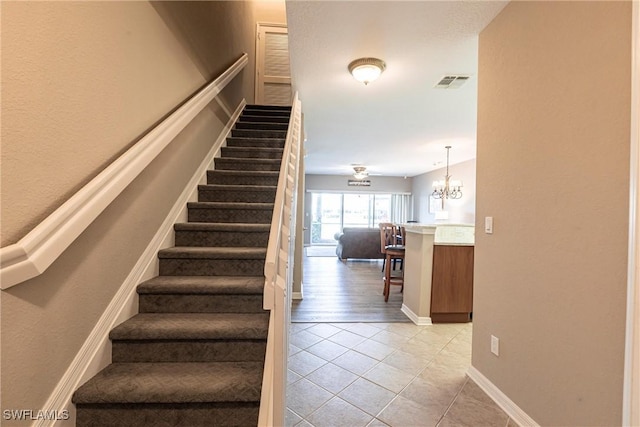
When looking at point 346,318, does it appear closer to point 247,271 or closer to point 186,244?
point 247,271

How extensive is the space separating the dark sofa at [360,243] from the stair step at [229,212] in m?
4.84

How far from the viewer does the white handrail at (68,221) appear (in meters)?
0.92

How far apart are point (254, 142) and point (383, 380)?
2845mm

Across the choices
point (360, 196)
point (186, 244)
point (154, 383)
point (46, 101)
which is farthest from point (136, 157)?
point (360, 196)

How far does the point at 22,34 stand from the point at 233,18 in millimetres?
3334

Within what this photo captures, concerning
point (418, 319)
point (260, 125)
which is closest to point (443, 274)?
point (418, 319)

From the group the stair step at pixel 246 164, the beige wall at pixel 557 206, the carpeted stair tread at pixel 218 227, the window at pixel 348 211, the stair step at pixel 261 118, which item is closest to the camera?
the beige wall at pixel 557 206

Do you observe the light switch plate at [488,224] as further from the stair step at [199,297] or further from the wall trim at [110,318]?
the wall trim at [110,318]

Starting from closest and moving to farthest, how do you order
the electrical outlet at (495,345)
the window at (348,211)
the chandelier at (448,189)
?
the electrical outlet at (495,345) → the chandelier at (448,189) → the window at (348,211)

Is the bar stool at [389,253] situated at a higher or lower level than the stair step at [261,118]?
lower

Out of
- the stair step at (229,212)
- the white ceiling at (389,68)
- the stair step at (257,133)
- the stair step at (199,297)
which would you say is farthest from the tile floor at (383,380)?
the white ceiling at (389,68)

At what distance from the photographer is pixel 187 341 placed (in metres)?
1.52

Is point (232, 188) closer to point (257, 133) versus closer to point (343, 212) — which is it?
point (257, 133)

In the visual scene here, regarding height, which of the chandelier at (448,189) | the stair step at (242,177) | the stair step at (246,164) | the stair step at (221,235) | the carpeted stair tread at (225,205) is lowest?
the stair step at (221,235)
